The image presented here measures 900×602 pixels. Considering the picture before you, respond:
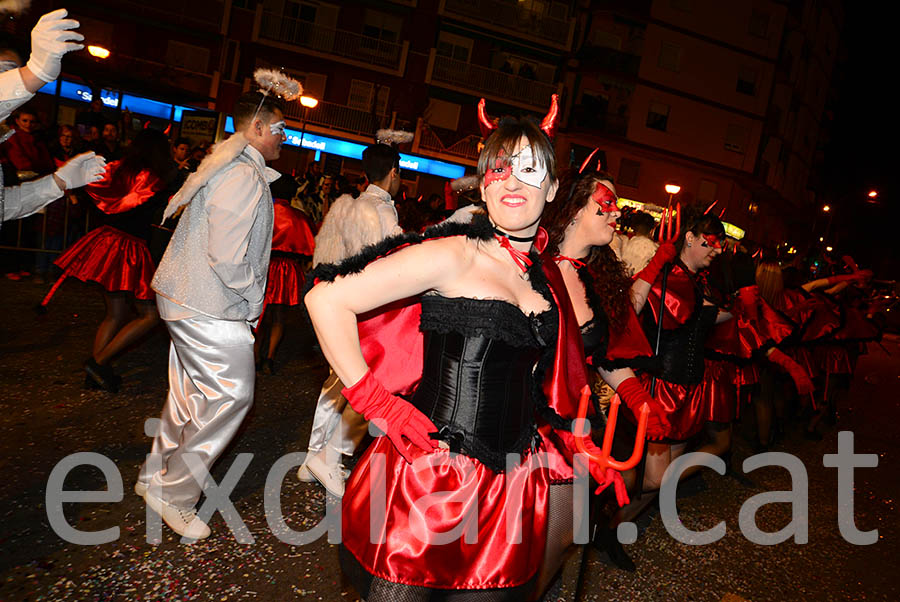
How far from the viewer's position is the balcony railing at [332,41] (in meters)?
25.2

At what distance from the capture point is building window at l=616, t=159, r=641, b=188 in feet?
97.1

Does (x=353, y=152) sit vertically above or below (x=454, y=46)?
below

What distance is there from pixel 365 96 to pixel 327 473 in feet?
82.4

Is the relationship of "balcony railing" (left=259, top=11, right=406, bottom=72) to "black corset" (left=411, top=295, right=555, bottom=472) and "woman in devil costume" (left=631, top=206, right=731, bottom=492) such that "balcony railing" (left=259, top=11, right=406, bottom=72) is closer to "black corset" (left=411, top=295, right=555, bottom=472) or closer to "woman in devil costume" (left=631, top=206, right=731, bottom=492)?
"woman in devil costume" (left=631, top=206, right=731, bottom=492)

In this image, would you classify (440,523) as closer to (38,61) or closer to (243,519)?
(243,519)

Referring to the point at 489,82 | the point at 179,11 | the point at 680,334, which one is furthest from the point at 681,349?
the point at 179,11

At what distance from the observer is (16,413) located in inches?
168

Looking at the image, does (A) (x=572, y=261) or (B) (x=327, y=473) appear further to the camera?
(B) (x=327, y=473)

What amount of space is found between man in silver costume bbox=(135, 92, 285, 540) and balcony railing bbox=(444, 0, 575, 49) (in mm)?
26431

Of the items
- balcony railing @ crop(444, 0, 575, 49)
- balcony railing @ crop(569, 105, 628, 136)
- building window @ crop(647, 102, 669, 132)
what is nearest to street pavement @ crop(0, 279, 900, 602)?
balcony railing @ crop(444, 0, 575, 49)

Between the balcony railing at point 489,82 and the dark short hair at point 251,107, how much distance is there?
979 inches

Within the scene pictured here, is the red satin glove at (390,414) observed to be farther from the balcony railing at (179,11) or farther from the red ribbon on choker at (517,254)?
the balcony railing at (179,11)

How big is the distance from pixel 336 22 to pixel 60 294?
22.2 m

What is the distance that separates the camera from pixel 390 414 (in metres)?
1.87
